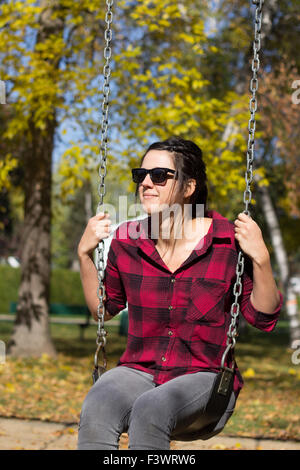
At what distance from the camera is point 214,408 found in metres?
2.50

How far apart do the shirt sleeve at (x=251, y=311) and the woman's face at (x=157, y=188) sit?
0.42 metres

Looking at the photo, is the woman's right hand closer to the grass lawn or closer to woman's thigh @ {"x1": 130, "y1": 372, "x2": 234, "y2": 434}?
woman's thigh @ {"x1": 130, "y1": 372, "x2": 234, "y2": 434}

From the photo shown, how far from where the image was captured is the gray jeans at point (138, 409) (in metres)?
2.33

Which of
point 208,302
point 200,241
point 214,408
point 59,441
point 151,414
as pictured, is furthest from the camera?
point 59,441

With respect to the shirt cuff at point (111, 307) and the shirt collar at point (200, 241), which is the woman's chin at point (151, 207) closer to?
the shirt collar at point (200, 241)

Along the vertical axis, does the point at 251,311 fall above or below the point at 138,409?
above

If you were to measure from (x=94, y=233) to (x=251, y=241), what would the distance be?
68cm

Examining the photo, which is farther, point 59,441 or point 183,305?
point 59,441

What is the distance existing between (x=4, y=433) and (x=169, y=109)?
4.10 meters

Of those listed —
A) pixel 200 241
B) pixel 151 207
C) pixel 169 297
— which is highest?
pixel 151 207

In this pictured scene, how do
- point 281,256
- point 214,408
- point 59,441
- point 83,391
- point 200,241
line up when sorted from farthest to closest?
point 281,256
point 83,391
point 59,441
point 200,241
point 214,408

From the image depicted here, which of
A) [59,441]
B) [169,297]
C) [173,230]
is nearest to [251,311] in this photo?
[169,297]

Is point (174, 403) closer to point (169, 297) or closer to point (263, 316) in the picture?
→ point (169, 297)

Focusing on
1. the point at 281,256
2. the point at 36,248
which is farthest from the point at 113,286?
the point at 281,256
